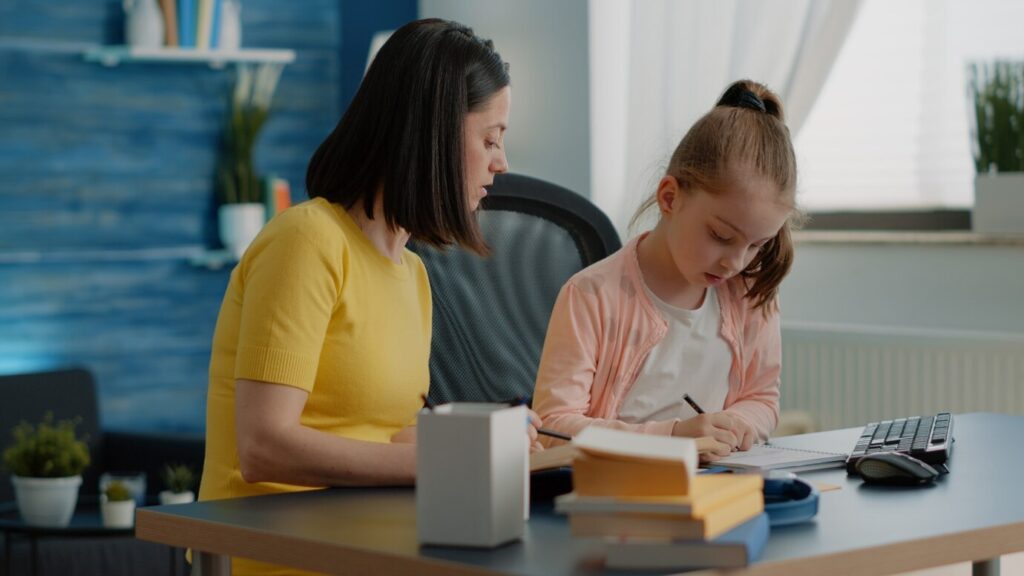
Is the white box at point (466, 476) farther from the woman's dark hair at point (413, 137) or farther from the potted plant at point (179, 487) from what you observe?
→ the potted plant at point (179, 487)

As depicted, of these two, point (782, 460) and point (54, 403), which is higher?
point (782, 460)

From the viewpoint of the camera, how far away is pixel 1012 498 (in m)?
1.36

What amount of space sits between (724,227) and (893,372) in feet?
5.89

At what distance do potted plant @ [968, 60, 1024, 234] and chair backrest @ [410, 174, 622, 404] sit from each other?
1.36 m

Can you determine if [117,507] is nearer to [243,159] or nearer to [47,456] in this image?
[47,456]

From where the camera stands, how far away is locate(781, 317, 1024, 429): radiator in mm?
3234

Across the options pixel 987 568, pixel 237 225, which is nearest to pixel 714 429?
pixel 987 568

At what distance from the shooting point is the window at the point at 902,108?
3.52 meters

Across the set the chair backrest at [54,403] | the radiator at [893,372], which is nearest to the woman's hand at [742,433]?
the radiator at [893,372]

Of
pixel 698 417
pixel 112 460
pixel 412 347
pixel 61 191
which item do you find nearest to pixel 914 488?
pixel 698 417

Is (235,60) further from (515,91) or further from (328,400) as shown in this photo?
(328,400)

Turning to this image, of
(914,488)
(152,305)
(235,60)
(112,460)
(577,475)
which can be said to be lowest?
(112,460)

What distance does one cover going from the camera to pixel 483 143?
66.9 inches

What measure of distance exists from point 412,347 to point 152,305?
3015mm
